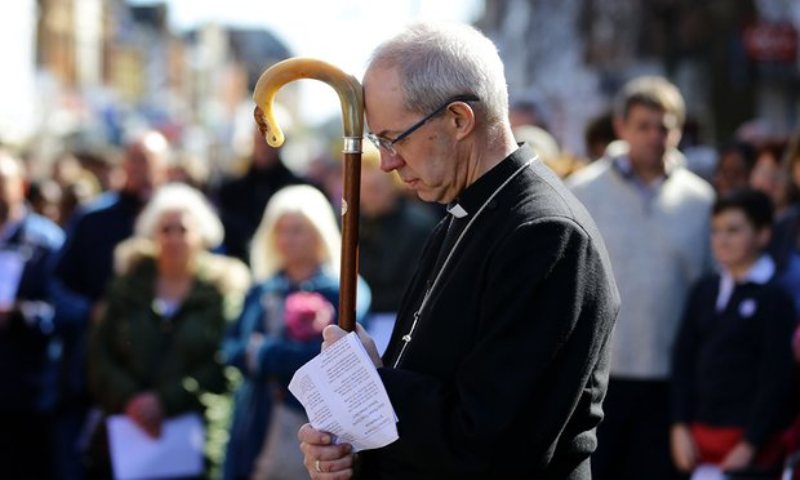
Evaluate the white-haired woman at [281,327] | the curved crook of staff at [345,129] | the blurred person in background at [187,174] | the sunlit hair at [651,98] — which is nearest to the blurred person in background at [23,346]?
the white-haired woman at [281,327]

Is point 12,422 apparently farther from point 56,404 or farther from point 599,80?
point 599,80

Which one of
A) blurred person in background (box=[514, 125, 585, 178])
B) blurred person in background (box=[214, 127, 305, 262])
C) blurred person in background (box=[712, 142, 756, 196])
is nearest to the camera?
blurred person in background (box=[514, 125, 585, 178])

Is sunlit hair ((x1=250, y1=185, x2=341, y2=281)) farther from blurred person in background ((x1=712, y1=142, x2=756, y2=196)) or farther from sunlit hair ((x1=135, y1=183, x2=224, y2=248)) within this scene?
blurred person in background ((x1=712, y1=142, x2=756, y2=196))

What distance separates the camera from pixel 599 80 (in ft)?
78.2

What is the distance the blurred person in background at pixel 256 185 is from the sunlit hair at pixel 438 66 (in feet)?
21.0

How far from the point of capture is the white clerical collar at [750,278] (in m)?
6.23

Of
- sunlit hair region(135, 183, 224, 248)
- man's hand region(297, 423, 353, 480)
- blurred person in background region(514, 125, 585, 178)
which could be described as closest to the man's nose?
man's hand region(297, 423, 353, 480)

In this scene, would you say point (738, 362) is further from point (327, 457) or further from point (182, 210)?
point (327, 457)

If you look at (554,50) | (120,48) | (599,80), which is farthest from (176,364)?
(120,48)

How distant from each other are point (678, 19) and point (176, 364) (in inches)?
851

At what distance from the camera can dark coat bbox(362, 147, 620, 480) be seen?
10.1 ft

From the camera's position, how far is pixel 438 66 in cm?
322

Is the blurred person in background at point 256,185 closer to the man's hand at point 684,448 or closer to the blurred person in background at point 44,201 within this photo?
the blurred person in background at point 44,201

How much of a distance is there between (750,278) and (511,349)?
340 centimetres
